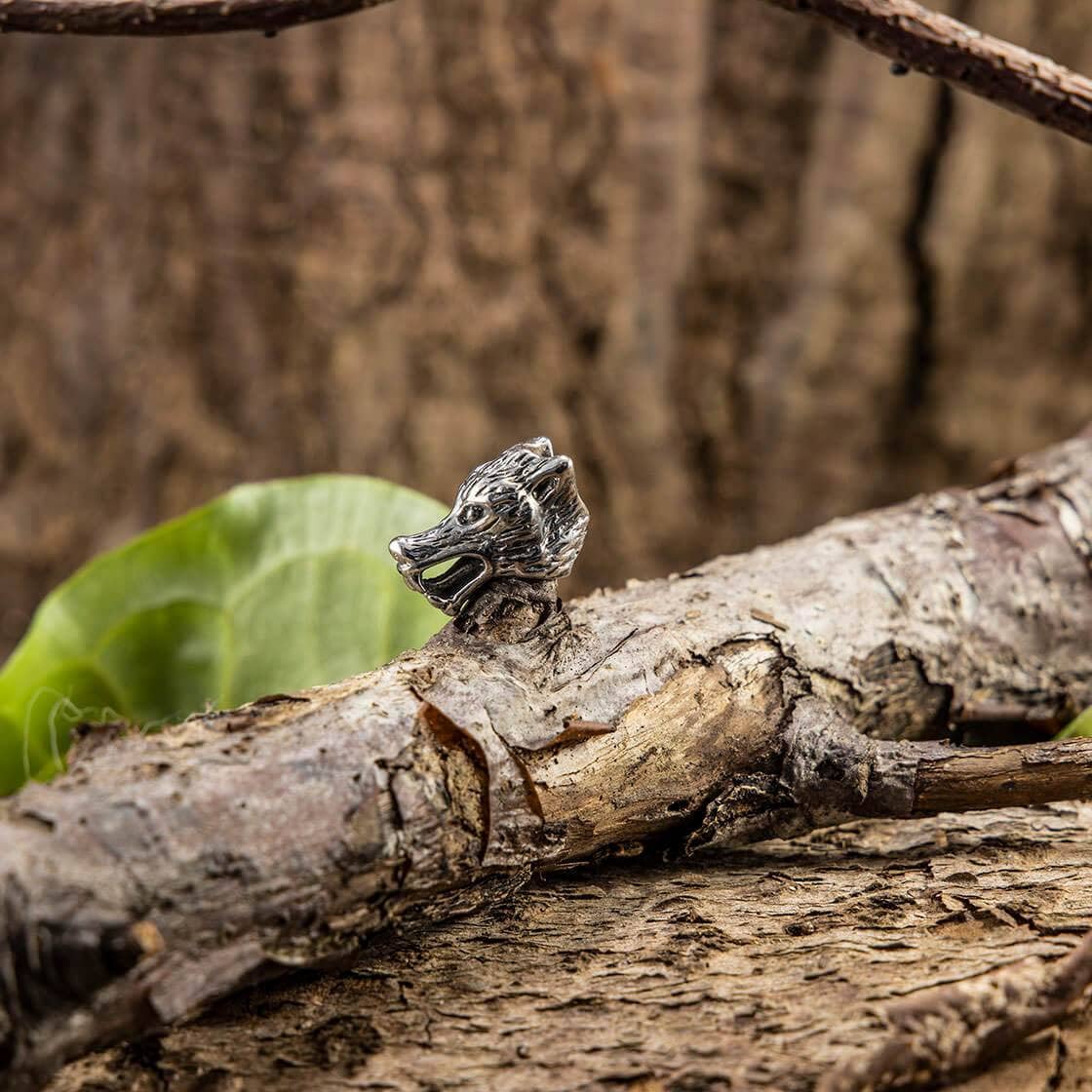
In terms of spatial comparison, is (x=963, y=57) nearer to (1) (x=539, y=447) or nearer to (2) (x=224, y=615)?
Result: (1) (x=539, y=447)

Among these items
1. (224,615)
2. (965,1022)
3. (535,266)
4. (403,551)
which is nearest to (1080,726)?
(965,1022)

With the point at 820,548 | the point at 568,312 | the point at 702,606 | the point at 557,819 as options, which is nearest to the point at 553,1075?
the point at 557,819

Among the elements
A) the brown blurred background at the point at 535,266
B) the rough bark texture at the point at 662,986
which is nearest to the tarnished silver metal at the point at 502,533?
the rough bark texture at the point at 662,986

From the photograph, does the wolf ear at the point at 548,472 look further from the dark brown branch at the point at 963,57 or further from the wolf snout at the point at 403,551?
the dark brown branch at the point at 963,57

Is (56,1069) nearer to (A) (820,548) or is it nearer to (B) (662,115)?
(A) (820,548)

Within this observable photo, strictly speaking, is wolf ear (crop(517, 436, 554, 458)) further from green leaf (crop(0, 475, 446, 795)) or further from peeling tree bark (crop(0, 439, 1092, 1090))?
green leaf (crop(0, 475, 446, 795))

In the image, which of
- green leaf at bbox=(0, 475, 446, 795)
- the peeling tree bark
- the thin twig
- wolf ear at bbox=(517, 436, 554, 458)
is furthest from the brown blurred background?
the thin twig
